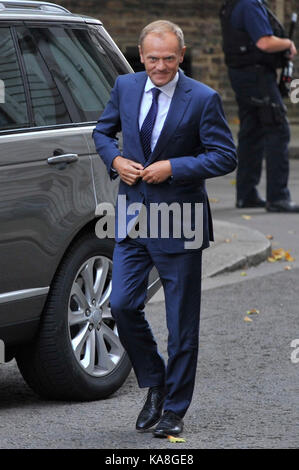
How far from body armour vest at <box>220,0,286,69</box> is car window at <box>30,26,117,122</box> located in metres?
6.80

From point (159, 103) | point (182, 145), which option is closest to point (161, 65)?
point (159, 103)

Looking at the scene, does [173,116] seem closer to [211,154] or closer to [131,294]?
[211,154]

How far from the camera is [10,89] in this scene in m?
6.23

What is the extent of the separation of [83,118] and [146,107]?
3.11 ft

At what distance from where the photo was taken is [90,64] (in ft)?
22.1

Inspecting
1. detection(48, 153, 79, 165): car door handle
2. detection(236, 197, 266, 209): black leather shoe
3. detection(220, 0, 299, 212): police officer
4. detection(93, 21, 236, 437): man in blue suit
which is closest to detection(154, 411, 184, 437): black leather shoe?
detection(93, 21, 236, 437): man in blue suit

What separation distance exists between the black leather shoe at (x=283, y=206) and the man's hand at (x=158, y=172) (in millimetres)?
8254

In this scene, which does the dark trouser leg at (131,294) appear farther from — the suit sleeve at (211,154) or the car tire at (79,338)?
the car tire at (79,338)

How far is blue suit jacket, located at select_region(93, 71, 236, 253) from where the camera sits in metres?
5.59

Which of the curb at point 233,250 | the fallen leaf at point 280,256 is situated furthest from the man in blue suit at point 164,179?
the fallen leaf at point 280,256
